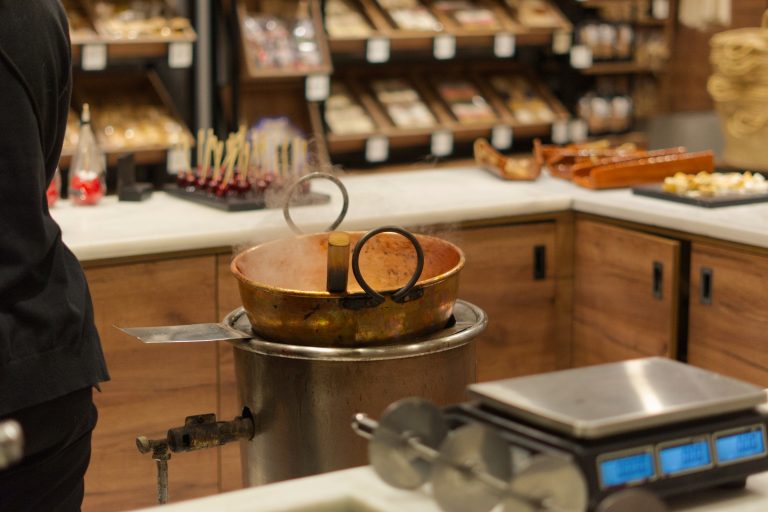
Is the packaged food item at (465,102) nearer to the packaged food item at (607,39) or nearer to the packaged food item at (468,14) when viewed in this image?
the packaged food item at (468,14)

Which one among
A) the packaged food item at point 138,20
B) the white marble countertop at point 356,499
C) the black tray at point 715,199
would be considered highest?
the packaged food item at point 138,20

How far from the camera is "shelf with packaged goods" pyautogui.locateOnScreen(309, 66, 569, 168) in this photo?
5504mm

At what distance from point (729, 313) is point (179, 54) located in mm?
2864

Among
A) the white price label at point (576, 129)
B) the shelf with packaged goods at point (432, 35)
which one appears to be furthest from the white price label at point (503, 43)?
the white price label at point (576, 129)

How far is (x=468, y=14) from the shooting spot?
5.84m

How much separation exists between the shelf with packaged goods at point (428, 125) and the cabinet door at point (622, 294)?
2.05 metres

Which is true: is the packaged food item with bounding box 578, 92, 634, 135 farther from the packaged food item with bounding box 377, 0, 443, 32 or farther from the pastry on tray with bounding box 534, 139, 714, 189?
the pastry on tray with bounding box 534, 139, 714, 189

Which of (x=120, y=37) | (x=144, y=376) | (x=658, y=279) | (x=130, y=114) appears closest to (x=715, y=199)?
(x=658, y=279)

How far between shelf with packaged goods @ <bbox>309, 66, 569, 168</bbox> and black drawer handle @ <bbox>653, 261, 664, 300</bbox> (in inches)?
93.4

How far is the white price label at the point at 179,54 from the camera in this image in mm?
4992

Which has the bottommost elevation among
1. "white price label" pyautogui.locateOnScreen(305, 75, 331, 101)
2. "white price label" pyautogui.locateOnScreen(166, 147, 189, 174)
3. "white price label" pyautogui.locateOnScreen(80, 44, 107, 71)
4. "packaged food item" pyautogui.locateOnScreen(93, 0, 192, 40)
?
"white price label" pyautogui.locateOnScreen(166, 147, 189, 174)

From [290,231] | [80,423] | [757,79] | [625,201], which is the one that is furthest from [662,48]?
[80,423]

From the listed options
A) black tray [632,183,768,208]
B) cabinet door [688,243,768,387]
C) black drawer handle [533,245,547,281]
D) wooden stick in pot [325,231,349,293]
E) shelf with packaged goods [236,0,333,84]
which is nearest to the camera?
wooden stick in pot [325,231,349,293]

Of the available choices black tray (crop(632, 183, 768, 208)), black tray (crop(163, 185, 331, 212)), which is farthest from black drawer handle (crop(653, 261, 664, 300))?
black tray (crop(163, 185, 331, 212))
